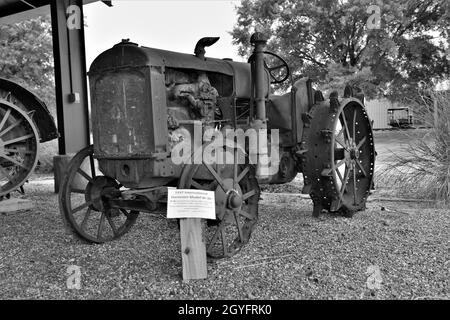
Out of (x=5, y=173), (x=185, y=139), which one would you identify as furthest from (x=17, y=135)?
(x=185, y=139)

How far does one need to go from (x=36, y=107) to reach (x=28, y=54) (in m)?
12.9

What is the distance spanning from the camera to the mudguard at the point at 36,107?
22.0ft

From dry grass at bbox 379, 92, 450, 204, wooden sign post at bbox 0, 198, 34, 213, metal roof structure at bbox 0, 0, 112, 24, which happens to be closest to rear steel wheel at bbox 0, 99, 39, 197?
wooden sign post at bbox 0, 198, 34, 213

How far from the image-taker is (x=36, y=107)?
704cm

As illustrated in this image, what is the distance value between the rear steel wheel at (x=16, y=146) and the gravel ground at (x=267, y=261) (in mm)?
1545

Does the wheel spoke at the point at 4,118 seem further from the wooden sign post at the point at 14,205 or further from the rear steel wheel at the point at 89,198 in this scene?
the rear steel wheel at the point at 89,198

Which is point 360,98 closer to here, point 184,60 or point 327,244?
point 327,244

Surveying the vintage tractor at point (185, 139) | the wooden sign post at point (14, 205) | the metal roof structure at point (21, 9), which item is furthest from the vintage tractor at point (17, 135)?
the metal roof structure at point (21, 9)

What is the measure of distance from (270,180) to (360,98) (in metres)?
1.56

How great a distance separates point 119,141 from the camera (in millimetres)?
3713

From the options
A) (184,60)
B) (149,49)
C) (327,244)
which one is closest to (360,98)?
(327,244)

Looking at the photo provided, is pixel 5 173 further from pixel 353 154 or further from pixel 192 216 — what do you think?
pixel 353 154

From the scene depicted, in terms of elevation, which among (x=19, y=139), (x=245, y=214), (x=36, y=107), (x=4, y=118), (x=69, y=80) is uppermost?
(x=69, y=80)
